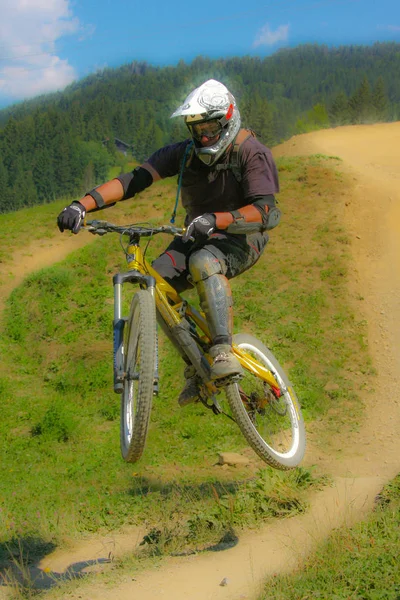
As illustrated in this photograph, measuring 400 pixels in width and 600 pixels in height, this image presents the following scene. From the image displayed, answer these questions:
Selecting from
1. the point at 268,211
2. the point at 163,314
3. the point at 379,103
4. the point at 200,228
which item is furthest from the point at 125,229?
the point at 379,103

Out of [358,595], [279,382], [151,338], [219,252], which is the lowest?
[358,595]

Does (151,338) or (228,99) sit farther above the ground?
(228,99)

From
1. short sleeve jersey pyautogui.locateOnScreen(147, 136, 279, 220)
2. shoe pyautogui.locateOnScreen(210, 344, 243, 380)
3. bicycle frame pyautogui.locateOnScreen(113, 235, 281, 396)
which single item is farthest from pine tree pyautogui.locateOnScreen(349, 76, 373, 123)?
shoe pyautogui.locateOnScreen(210, 344, 243, 380)

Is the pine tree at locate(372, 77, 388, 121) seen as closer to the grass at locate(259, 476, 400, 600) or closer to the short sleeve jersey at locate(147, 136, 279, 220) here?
the short sleeve jersey at locate(147, 136, 279, 220)

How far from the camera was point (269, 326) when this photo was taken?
12961mm

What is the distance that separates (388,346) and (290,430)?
6.57m

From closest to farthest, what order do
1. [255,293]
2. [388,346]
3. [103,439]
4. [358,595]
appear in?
[358,595], [103,439], [388,346], [255,293]

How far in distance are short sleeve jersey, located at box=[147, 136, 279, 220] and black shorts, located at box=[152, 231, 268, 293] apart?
0.31m

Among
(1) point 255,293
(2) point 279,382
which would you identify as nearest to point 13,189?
(1) point 255,293

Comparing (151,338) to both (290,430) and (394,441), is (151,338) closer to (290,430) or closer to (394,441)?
(290,430)

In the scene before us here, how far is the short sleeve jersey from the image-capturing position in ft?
17.9

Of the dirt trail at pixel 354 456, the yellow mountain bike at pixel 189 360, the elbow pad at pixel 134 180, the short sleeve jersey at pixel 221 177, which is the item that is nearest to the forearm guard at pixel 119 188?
the elbow pad at pixel 134 180

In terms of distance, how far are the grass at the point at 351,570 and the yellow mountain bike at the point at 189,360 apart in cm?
110

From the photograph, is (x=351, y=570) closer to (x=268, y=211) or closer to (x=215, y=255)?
(x=215, y=255)
